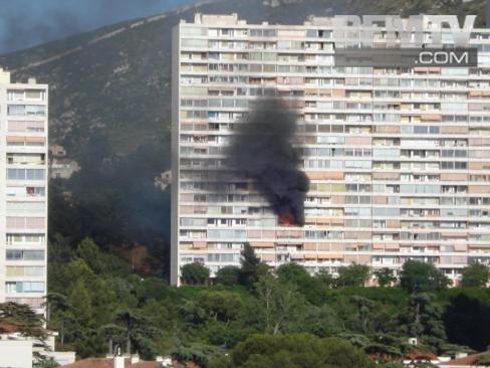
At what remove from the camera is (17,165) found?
126812 mm

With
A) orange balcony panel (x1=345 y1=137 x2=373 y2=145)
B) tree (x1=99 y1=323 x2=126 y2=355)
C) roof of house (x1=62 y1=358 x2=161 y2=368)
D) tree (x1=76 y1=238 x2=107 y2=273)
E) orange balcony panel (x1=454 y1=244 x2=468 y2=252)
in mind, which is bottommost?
roof of house (x1=62 y1=358 x2=161 y2=368)

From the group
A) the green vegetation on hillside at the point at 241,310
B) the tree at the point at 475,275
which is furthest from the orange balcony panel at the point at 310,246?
the tree at the point at 475,275

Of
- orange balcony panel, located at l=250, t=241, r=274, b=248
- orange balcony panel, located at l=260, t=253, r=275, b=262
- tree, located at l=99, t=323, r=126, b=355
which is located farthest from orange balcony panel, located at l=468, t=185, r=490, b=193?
tree, located at l=99, t=323, r=126, b=355

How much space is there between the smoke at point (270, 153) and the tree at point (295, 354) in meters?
44.5

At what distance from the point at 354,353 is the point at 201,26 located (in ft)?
185

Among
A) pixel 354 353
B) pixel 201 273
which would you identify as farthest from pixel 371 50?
pixel 354 353

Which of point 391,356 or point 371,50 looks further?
point 371,50

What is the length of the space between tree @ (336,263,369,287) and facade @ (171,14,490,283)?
1826 mm

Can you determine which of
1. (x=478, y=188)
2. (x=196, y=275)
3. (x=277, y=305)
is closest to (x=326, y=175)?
(x=478, y=188)

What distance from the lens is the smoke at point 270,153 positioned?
138m

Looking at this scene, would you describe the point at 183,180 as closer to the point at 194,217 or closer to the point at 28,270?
the point at 194,217

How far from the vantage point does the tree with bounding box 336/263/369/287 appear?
5531 inches

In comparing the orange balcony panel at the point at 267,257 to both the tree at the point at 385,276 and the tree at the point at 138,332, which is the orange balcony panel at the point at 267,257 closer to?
the tree at the point at 385,276

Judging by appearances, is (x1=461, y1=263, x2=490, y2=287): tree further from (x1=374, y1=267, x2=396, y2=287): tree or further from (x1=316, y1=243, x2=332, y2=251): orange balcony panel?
(x1=316, y1=243, x2=332, y2=251): orange balcony panel
